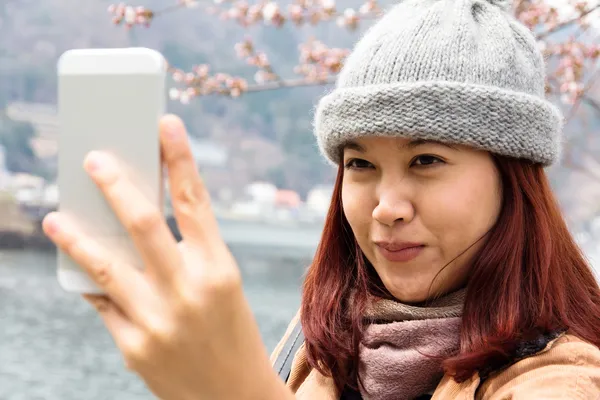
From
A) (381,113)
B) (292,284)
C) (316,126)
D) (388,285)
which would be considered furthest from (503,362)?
(292,284)

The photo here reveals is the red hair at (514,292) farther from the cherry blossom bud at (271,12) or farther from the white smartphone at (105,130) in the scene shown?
the cherry blossom bud at (271,12)

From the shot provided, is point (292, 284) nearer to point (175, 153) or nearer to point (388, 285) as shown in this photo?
point (388, 285)

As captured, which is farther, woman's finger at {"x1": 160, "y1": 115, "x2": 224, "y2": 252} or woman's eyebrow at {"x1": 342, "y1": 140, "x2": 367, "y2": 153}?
woman's eyebrow at {"x1": 342, "y1": 140, "x2": 367, "y2": 153}

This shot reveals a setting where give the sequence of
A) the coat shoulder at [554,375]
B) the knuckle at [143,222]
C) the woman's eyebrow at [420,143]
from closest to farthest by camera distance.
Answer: the knuckle at [143,222], the coat shoulder at [554,375], the woman's eyebrow at [420,143]

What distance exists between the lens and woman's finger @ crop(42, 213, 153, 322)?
0.61 m

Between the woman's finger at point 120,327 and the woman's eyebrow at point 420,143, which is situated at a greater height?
the woman's eyebrow at point 420,143

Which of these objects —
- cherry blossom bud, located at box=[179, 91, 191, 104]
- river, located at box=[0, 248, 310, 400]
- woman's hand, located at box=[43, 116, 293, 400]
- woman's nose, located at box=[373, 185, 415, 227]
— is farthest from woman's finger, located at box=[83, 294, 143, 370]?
river, located at box=[0, 248, 310, 400]

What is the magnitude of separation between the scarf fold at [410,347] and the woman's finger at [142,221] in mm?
614

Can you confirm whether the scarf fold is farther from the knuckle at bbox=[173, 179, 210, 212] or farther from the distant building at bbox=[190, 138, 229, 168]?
the distant building at bbox=[190, 138, 229, 168]

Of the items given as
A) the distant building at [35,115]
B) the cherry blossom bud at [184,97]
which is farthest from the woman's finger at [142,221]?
the distant building at [35,115]

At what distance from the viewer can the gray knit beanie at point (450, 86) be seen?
103 cm

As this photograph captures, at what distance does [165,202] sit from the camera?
0.66 meters

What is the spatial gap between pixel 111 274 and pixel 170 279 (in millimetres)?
56

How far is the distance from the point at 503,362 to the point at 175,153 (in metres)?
0.66
